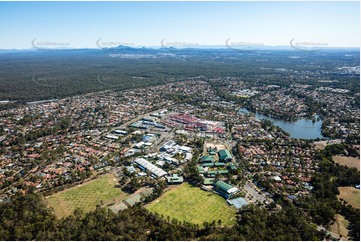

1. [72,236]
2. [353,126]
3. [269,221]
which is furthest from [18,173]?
[353,126]

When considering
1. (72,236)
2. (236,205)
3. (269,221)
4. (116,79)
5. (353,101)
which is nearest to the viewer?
(72,236)

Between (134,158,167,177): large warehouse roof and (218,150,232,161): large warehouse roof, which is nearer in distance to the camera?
(134,158,167,177): large warehouse roof

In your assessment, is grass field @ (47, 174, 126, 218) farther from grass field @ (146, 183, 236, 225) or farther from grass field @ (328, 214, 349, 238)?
grass field @ (328, 214, 349, 238)

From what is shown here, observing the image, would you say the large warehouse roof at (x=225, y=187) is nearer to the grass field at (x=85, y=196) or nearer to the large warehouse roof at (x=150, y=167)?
the large warehouse roof at (x=150, y=167)

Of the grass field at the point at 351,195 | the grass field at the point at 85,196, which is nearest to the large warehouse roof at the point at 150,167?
the grass field at the point at 85,196

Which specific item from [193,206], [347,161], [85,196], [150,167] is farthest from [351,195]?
[85,196]

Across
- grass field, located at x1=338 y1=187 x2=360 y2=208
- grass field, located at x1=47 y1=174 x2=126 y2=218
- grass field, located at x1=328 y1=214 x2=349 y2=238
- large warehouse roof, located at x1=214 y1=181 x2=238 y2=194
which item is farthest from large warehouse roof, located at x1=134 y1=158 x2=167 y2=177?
grass field, located at x1=338 y1=187 x2=360 y2=208

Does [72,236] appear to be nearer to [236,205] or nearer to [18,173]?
[236,205]
